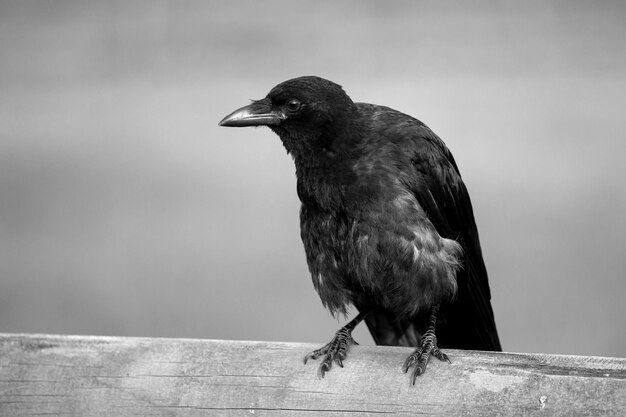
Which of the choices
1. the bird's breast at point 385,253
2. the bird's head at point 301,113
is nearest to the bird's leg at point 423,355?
the bird's breast at point 385,253

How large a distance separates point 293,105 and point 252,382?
123cm

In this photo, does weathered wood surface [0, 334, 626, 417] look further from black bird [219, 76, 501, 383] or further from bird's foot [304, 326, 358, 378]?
black bird [219, 76, 501, 383]

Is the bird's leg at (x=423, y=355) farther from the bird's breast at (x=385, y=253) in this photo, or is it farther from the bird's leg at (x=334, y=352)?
the bird's breast at (x=385, y=253)

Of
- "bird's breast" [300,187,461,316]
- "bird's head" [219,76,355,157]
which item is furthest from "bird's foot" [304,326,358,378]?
"bird's head" [219,76,355,157]

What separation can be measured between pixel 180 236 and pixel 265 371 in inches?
146

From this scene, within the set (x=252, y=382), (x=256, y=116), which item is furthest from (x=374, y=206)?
(x=252, y=382)

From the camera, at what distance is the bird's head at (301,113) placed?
3.82 m

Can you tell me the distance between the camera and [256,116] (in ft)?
12.6

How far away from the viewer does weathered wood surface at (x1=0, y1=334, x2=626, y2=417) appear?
2.79 metres

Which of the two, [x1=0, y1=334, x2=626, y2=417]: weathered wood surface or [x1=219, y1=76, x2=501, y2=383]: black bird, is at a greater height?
[x1=219, y1=76, x2=501, y2=383]: black bird

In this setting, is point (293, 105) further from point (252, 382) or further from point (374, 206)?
point (252, 382)

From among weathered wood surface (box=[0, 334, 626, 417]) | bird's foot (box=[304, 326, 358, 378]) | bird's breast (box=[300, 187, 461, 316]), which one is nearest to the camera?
weathered wood surface (box=[0, 334, 626, 417])

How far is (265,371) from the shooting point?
9.65 feet

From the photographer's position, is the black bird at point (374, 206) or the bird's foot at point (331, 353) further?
the black bird at point (374, 206)
